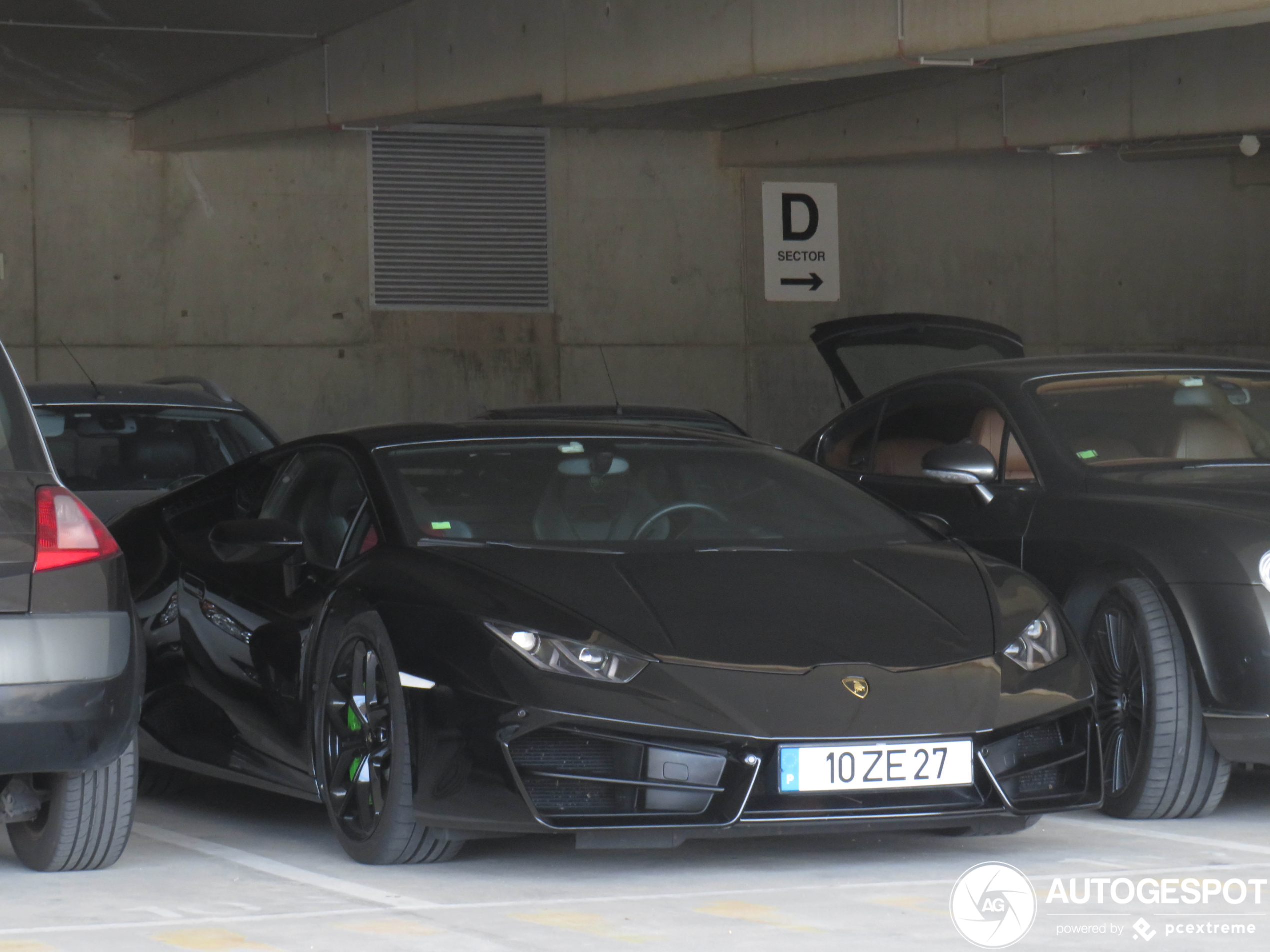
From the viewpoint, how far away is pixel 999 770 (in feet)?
15.5

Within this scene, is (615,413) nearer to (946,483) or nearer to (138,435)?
(138,435)

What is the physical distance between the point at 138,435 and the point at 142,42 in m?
6.16

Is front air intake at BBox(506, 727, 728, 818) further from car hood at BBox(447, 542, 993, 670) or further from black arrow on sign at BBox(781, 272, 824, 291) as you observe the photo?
black arrow on sign at BBox(781, 272, 824, 291)

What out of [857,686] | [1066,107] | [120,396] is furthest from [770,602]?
[1066,107]

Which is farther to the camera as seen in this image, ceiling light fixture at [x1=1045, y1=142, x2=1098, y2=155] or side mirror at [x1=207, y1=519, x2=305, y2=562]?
ceiling light fixture at [x1=1045, y1=142, x2=1098, y2=155]

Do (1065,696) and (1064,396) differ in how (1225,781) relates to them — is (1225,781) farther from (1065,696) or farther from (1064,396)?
(1064,396)

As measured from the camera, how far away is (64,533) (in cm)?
454

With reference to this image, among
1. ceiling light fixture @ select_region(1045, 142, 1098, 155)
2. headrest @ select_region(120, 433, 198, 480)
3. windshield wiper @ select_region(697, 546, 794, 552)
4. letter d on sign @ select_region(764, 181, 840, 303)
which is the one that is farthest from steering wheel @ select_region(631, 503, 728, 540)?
letter d on sign @ select_region(764, 181, 840, 303)

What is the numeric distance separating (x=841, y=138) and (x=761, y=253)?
164cm

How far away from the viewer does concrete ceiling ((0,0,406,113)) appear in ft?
43.0

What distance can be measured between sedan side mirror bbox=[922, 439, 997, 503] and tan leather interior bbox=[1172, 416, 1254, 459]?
25.0 inches

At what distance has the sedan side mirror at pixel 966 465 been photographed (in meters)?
6.45

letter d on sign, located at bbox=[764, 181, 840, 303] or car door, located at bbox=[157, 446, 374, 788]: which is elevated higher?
letter d on sign, located at bbox=[764, 181, 840, 303]

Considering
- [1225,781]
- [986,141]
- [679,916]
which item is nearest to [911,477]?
[1225,781]
